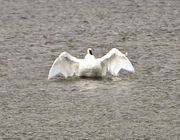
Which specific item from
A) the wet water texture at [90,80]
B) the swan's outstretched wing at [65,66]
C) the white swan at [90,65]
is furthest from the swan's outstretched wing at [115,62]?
the swan's outstretched wing at [65,66]

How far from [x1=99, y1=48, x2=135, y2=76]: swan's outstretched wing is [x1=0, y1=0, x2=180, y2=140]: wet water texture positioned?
0.12m

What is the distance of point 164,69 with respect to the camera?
40.2 ft

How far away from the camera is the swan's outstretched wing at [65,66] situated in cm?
1180

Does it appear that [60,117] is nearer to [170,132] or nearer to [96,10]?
[170,132]

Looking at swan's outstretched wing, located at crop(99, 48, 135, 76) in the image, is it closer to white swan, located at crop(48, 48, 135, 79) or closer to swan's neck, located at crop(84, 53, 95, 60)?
white swan, located at crop(48, 48, 135, 79)

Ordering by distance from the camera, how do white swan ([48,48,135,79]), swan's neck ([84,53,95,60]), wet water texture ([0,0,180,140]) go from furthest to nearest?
swan's neck ([84,53,95,60]) → white swan ([48,48,135,79]) → wet water texture ([0,0,180,140])

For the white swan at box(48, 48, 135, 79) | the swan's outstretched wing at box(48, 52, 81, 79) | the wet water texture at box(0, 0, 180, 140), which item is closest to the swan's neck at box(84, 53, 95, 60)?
the white swan at box(48, 48, 135, 79)

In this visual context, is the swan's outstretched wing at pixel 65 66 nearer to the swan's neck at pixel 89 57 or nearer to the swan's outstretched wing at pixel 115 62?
the swan's neck at pixel 89 57

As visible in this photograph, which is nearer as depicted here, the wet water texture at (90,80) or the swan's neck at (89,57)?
the wet water texture at (90,80)

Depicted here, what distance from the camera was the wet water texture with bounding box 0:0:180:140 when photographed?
9.91 metres

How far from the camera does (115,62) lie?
38.8 ft

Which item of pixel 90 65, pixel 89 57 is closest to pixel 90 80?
pixel 90 65

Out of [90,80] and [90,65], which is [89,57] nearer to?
[90,65]

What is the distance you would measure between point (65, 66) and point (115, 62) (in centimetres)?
62
